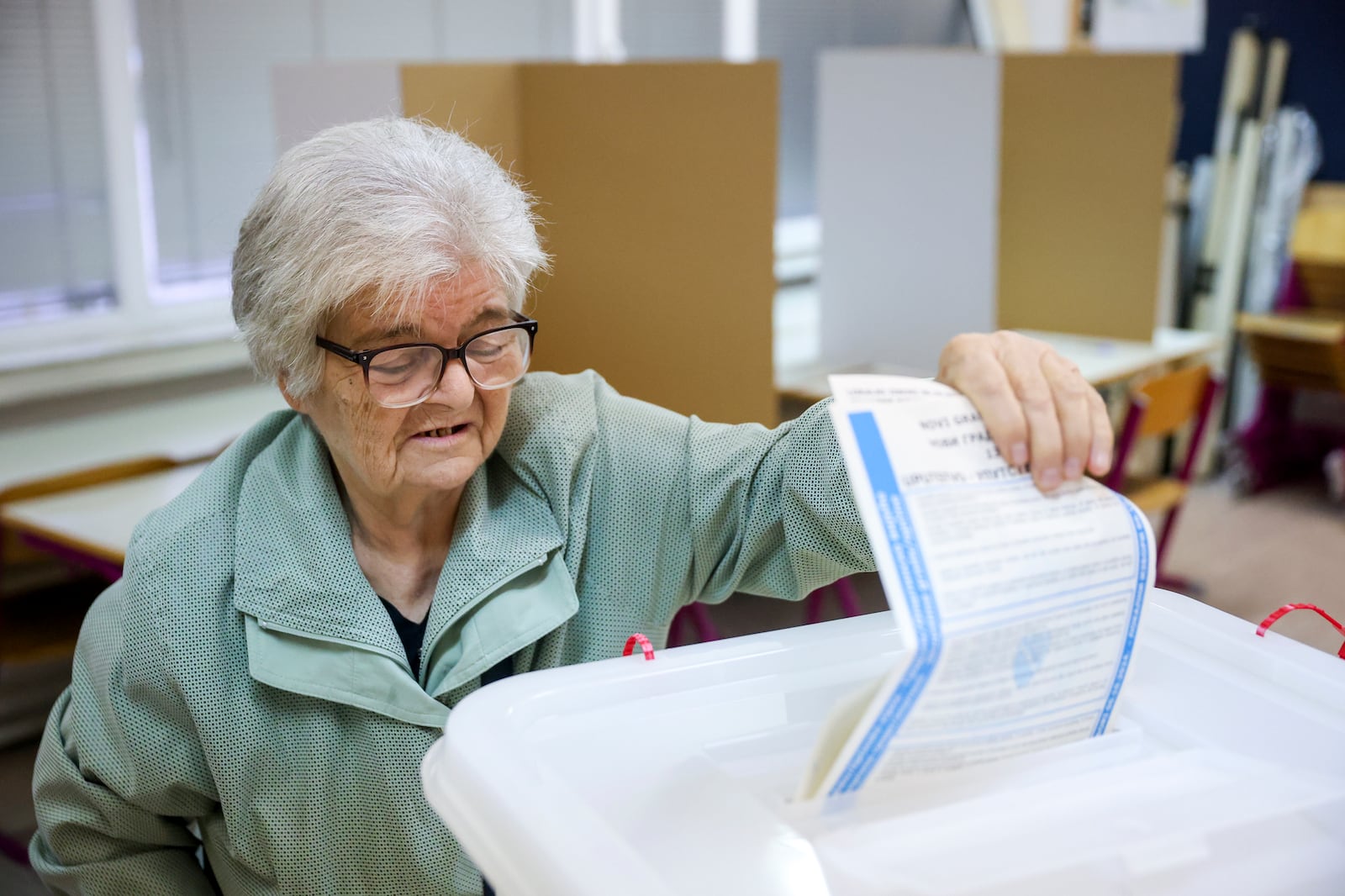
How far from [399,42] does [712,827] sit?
11.8ft

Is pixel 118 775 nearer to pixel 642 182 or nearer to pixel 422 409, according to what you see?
pixel 422 409

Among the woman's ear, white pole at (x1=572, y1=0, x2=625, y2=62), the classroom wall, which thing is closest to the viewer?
the woman's ear

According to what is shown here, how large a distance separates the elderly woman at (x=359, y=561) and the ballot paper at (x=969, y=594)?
323 mm

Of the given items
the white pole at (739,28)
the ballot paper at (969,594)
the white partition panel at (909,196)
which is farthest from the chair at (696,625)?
the white pole at (739,28)

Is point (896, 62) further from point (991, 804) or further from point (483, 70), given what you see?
point (991, 804)

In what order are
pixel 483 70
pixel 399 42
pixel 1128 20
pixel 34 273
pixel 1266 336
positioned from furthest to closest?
pixel 1128 20 → pixel 1266 336 → pixel 399 42 → pixel 34 273 → pixel 483 70

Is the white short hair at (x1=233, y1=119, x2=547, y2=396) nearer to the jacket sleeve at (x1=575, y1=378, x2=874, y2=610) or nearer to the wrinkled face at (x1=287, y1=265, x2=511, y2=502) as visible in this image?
the wrinkled face at (x1=287, y1=265, x2=511, y2=502)

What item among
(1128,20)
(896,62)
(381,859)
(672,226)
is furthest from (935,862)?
(1128,20)

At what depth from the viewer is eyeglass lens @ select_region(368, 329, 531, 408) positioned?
0.96m

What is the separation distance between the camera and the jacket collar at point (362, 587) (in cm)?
97

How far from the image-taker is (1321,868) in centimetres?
56

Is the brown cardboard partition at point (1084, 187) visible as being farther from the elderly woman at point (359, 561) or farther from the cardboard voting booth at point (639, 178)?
the elderly woman at point (359, 561)

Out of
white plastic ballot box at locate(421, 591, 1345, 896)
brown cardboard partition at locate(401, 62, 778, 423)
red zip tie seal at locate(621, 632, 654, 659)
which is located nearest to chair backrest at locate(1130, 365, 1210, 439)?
brown cardboard partition at locate(401, 62, 778, 423)

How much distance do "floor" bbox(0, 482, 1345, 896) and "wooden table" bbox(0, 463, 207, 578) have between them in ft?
1.84
